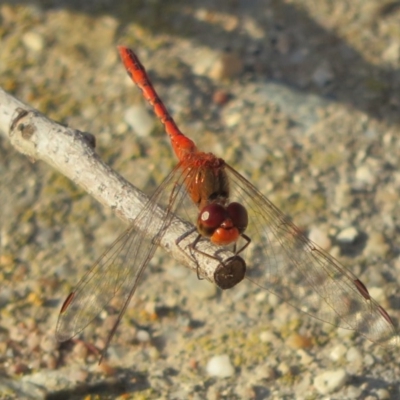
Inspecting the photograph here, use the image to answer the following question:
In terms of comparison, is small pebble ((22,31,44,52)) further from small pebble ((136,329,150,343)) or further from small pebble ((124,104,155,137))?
small pebble ((136,329,150,343))

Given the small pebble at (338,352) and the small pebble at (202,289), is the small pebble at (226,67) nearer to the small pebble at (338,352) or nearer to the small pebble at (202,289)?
the small pebble at (202,289)

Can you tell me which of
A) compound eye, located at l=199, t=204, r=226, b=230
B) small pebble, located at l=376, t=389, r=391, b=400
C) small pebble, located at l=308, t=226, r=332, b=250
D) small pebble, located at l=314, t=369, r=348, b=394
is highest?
small pebble, located at l=308, t=226, r=332, b=250

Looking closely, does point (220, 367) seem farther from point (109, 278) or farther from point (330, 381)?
point (109, 278)

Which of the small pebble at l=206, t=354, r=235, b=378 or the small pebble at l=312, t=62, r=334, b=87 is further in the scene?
the small pebble at l=312, t=62, r=334, b=87

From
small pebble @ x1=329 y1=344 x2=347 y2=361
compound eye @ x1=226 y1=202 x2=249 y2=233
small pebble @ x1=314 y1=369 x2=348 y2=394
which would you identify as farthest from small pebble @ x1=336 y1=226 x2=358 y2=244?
compound eye @ x1=226 y1=202 x2=249 y2=233

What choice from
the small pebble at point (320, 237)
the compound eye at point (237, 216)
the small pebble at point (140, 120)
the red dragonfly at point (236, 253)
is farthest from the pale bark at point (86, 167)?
the small pebble at point (140, 120)

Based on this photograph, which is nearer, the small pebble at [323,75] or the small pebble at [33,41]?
the small pebble at [323,75]

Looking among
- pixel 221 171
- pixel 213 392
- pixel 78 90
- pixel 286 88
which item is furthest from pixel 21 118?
pixel 286 88
